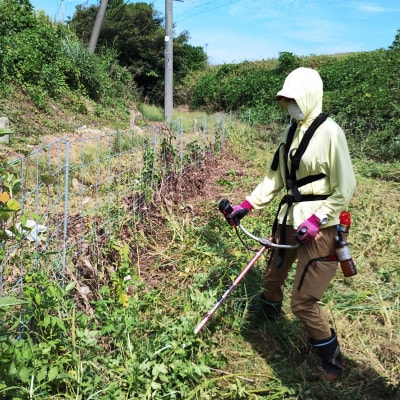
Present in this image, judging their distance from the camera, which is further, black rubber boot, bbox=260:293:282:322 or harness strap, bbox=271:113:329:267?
black rubber boot, bbox=260:293:282:322

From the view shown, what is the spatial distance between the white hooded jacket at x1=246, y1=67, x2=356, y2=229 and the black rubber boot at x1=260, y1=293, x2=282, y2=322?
81cm

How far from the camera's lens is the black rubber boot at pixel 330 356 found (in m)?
2.49

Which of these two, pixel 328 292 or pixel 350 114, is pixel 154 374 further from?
pixel 350 114

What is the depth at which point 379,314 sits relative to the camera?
3.19 meters

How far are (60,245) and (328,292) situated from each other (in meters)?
2.12

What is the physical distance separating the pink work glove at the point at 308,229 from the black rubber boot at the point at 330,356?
68 cm

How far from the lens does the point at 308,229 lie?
7.29ft

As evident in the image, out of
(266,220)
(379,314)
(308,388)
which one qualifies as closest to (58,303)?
(308,388)

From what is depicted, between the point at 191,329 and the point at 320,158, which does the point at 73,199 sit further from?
the point at 320,158

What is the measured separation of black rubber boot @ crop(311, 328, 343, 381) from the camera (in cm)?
249

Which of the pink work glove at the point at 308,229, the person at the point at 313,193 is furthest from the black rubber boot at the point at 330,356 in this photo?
the pink work glove at the point at 308,229

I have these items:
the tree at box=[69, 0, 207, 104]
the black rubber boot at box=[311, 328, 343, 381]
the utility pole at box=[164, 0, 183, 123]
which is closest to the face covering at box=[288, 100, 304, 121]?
the black rubber boot at box=[311, 328, 343, 381]

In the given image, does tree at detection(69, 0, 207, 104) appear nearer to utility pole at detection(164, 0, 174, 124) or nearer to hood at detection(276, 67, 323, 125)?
utility pole at detection(164, 0, 174, 124)

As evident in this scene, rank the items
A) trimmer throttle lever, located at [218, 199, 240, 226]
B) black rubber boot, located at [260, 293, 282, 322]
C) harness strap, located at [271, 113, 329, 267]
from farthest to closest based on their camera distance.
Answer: black rubber boot, located at [260, 293, 282, 322], trimmer throttle lever, located at [218, 199, 240, 226], harness strap, located at [271, 113, 329, 267]
